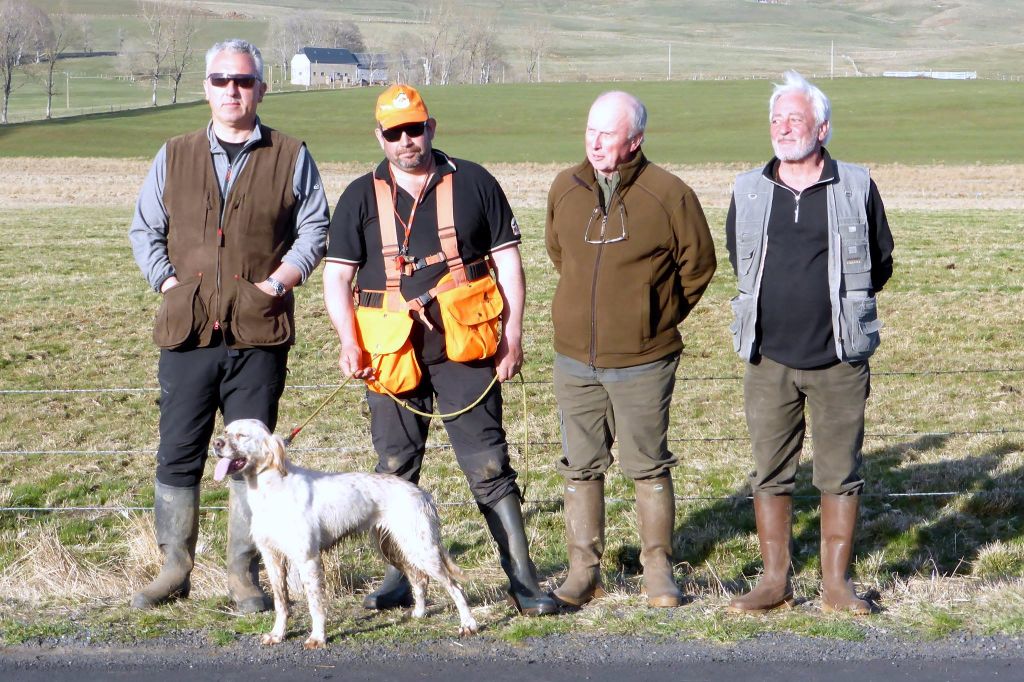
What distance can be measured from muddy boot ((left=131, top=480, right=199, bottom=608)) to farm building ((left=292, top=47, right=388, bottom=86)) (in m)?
136

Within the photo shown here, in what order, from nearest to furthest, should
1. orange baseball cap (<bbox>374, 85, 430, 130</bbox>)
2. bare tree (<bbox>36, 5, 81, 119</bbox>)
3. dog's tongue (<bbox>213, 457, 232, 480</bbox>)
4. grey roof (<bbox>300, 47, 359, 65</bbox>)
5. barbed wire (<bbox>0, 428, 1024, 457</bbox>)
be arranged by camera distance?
1. dog's tongue (<bbox>213, 457, 232, 480</bbox>)
2. orange baseball cap (<bbox>374, 85, 430, 130</bbox>)
3. barbed wire (<bbox>0, 428, 1024, 457</bbox>)
4. bare tree (<bbox>36, 5, 81, 119</bbox>)
5. grey roof (<bbox>300, 47, 359, 65</bbox>)

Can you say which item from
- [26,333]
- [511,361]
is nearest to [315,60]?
[26,333]

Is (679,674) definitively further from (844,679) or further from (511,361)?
(511,361)

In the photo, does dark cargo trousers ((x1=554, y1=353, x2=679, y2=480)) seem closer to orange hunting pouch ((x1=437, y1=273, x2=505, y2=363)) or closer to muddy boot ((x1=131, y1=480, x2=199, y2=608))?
orange hunting pouch ((x1=437, y1=273, x2=505, y2=363))

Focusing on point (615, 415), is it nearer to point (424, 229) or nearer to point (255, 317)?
point (424, 229)

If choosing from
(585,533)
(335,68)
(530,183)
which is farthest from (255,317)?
(335,68)

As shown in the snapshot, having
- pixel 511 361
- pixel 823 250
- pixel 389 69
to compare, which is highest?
pixel 389 69

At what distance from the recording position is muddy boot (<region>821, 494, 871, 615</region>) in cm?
514

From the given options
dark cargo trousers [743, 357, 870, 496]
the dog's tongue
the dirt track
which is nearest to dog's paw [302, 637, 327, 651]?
the dog's tongue

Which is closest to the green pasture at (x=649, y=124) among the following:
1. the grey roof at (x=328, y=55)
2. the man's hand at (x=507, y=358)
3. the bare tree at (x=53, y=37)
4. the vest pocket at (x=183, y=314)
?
the bare tree at (x=53, y=37)

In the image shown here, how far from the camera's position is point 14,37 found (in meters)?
93.8

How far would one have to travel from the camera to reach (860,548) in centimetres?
692

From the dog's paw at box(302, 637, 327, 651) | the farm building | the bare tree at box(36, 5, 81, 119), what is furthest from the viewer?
A: the farm building

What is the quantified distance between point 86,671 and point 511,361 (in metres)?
2.15
